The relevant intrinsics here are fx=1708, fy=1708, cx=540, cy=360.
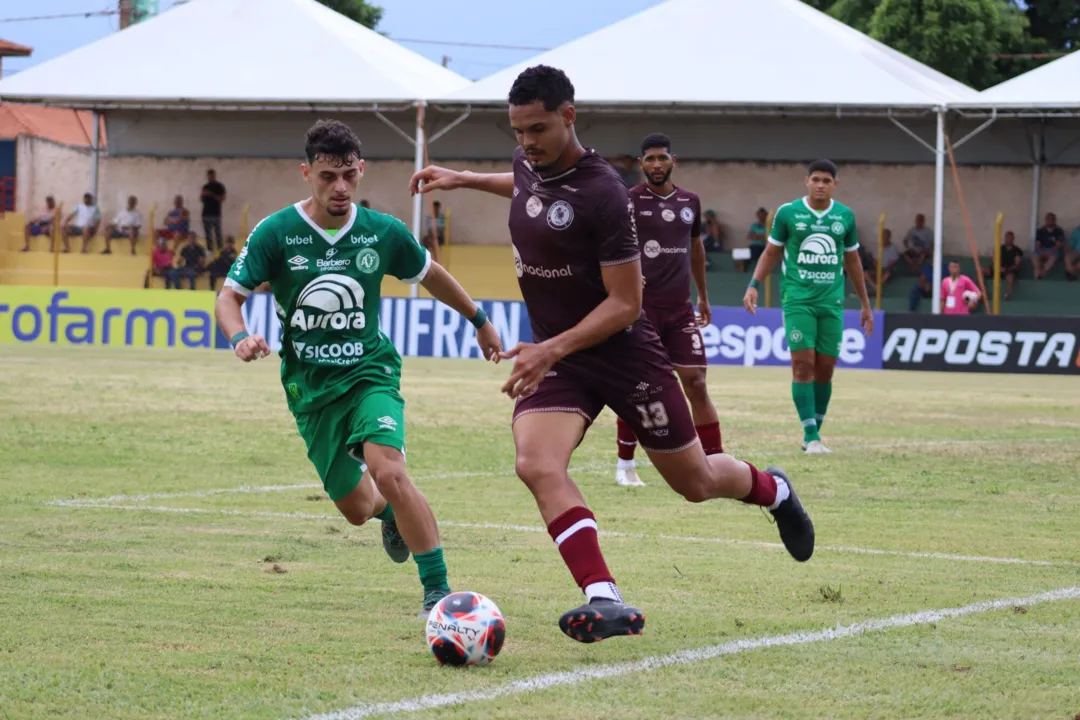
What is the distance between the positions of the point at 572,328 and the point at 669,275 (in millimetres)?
5461

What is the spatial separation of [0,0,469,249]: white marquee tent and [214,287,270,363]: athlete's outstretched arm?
27324mm

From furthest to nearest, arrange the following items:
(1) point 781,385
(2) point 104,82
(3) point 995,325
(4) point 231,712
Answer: (2) point 104,82
(3) point 995,325
(1) point 781,385
(4) point 231,712

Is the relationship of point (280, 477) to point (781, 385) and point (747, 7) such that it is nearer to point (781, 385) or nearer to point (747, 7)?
point (781, 385)

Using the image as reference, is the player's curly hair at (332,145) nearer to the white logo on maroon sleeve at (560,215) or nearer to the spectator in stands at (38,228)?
the white logo on maroon sleeve at (560,215)

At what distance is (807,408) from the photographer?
1441cm

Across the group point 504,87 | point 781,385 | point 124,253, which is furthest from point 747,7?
point 124,253

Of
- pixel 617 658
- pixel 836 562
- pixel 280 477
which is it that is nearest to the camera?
pixel 617 658

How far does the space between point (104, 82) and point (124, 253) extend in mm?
6153

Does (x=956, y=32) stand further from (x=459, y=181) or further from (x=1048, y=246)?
(x=459, y=181)

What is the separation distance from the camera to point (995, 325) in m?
28.6

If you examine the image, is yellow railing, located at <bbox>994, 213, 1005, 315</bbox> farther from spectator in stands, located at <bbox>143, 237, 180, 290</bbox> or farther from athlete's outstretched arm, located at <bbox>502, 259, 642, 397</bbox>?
athlete's outstretched arm, located at <bbox>502, 259, 642, 397</bbox>

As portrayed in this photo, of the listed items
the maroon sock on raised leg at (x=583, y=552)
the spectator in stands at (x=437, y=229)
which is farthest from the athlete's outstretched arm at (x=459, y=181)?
the spectator in stands at (x=437, y=229)

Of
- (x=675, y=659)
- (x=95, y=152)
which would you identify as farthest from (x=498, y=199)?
(x=675, y=659)

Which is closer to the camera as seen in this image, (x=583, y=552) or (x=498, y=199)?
(x=583, y=552)
